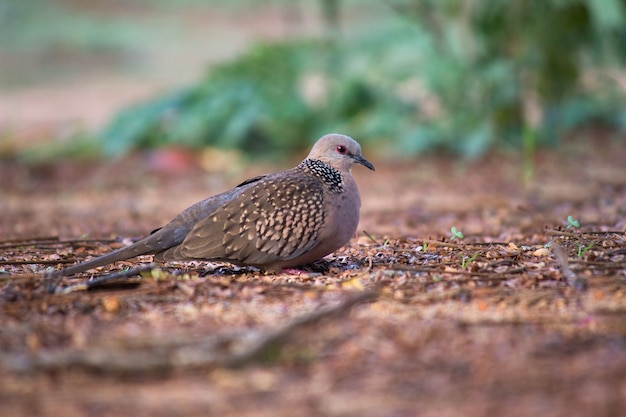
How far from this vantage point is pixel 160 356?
3.28 meters

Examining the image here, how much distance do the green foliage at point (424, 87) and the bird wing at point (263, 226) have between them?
6684 millimetres

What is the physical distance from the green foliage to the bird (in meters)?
6.57

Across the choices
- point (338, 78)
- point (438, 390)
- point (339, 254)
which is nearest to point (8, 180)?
point (338, 78)

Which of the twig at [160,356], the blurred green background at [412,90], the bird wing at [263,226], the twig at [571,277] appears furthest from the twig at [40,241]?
the blurred green background at [412,90]

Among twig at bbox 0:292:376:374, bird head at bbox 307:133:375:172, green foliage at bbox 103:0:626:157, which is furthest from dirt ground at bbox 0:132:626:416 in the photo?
green foliage at bbox 103:0:626:157

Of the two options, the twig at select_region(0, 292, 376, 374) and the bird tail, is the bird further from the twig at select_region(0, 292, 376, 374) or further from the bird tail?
the twig at select_region(0, 292, 376, 374)

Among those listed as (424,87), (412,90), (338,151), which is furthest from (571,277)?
(412,90)

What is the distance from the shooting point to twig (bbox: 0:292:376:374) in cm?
323

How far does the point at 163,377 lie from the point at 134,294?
125 centimetres

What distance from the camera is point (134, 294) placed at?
14.5 feet

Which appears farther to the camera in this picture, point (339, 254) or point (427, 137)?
point (427, 137)

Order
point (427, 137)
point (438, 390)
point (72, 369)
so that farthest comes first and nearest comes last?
point (427, 137)
point (72, 369)
point (438, 390)

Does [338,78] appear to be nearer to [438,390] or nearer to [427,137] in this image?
[427,137]

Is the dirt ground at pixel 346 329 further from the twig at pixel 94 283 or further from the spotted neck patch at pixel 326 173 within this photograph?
the spotted neck patch at pixel 326 173
